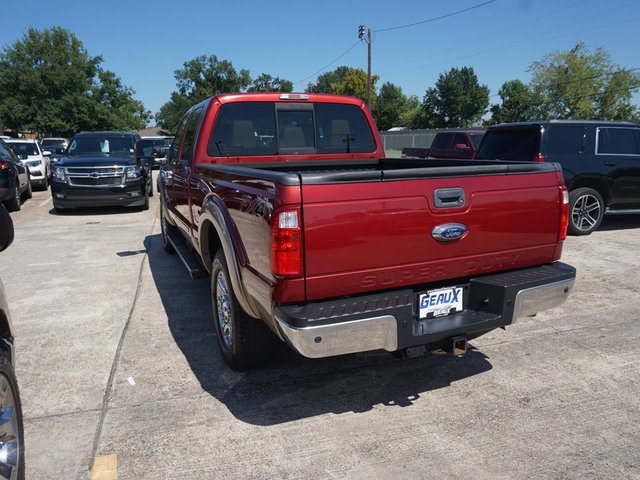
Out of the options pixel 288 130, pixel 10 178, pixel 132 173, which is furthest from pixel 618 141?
pixel 10 178

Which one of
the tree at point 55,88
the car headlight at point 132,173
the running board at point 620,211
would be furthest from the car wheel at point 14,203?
the tree at point 55,88

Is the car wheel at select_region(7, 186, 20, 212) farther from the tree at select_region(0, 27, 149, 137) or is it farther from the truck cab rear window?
the tree at select_region(0, 27, 149, 137)

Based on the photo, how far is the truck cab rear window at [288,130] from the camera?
14.5 ft

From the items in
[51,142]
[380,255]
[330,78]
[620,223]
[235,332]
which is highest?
[330,78]

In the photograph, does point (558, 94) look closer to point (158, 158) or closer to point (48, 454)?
point (158, 158)

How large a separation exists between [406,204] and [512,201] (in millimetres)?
802

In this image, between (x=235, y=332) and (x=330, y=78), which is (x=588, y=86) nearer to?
(x=235, y=332)

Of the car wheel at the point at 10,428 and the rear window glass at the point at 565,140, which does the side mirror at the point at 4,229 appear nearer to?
the car wheel at the point at 10,428

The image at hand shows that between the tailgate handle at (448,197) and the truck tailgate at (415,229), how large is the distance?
14 millimetres

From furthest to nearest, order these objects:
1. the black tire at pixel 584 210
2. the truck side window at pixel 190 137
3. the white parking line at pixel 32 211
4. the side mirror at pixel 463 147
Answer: the side mirror at pixel 463 147
the white parking line at pixel 32 211
the black tire at pixel 584 210
the truck side window at pixel 190 137

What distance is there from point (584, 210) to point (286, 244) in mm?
7679

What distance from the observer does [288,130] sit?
182 inches

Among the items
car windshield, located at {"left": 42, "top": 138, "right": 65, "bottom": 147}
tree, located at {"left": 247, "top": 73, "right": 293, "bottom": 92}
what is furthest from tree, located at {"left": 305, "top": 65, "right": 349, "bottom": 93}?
car windshield, located at {"left": 42, "top": 138, "right": 65, "bottom": 147}

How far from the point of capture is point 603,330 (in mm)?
4406
